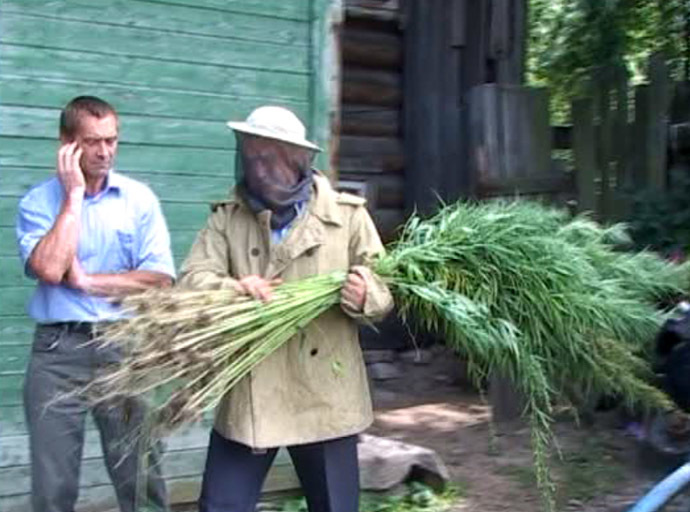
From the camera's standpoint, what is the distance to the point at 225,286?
3.78 metres

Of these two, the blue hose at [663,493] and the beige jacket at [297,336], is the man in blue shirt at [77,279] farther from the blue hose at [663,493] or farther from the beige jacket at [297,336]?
the blue hose at [663,493]

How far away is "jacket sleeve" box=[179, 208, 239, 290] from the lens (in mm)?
3816

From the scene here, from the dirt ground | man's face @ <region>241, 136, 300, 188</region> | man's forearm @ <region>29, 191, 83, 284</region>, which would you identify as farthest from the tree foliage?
man's forearm @ <region>29, 191, 83, 284</region>

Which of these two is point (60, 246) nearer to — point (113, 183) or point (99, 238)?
point (99, 238)

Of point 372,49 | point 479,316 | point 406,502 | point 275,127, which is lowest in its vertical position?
point 406,502

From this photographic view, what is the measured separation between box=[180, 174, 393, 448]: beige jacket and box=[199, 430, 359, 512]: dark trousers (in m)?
0.08

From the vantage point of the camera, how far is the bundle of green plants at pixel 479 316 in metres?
3.71

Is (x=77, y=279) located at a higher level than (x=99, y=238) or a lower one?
lower

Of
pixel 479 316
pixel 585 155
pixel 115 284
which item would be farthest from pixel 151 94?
pixel 585 155

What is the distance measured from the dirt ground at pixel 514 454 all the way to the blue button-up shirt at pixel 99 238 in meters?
2.25

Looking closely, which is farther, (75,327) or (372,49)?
(372,49)

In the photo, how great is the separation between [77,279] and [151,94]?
57.8 inches

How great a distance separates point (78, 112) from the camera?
4.21m

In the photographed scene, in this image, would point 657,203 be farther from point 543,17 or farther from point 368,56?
point 543,17
